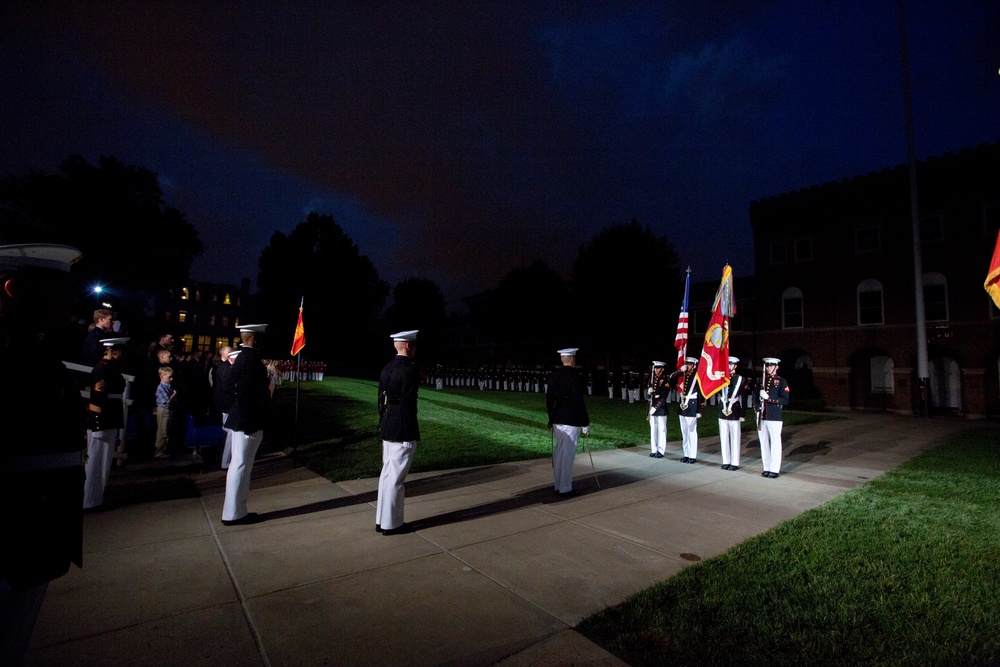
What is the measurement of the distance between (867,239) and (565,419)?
1184 inches

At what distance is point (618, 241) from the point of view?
120 ft

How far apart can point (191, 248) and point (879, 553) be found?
5269 cm

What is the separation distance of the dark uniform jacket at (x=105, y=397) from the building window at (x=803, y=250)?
3448 cm

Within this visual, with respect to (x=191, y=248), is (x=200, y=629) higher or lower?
lower

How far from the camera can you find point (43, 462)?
76.3 inches

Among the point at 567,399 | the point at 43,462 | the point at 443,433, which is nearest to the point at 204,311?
the point at 443,433

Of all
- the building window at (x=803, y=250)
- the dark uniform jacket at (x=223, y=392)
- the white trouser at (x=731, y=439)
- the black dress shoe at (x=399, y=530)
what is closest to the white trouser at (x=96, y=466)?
the dark uniform jacket at (x=223, y=392)

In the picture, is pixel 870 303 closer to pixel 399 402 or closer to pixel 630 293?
pixel 630 293

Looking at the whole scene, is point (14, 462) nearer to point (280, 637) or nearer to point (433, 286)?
point (280, 637)

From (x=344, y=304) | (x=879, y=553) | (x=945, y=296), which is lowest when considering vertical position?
(x=879, y=553)

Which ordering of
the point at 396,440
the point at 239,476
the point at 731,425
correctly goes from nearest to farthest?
the point at 396,440 < the point at 239,476 < the point at 731,425

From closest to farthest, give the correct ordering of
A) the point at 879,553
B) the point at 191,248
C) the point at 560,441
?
1. the point at 879,553
2. the point at 560,441
3. the point at 191,248

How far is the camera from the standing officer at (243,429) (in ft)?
18.9

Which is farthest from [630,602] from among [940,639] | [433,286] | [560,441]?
[433,286]
